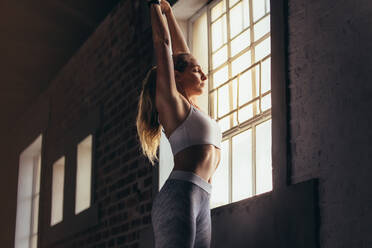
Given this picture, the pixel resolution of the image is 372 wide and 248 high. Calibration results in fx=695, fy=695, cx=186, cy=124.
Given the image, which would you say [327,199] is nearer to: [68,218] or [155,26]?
[155,26]

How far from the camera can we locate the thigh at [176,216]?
2980mm

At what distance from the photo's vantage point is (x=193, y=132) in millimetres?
3219

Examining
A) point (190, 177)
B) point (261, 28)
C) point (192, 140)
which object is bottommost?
point (190, 177)

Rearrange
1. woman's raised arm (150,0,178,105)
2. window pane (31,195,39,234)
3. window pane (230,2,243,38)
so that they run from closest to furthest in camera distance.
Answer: woman's raised arm (150,0,178,105) < window pane (230,2,243,38) < window pane (31,195,39,234)

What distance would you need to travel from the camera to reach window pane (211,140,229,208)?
4.62 metres

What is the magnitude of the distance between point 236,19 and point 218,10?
0.30 meters

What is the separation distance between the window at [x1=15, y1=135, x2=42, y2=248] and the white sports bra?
5632 mm

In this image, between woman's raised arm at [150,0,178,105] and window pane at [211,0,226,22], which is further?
window pane at [211,0,226,22]

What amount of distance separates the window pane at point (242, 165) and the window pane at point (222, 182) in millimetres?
87

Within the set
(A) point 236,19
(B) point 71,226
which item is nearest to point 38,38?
(B) point 71,226

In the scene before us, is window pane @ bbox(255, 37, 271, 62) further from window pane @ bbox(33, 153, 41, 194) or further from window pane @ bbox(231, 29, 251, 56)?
window pane @ bbox(33, 153, 41, 194)

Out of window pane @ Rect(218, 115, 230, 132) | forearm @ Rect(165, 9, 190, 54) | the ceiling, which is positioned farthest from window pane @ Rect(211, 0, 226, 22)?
the ceiling

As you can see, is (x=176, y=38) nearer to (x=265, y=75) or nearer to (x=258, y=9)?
(x=265, y=75)

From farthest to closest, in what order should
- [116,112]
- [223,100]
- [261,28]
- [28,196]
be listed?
[28,196] → [116,112] → [223,100] → [261,28]
